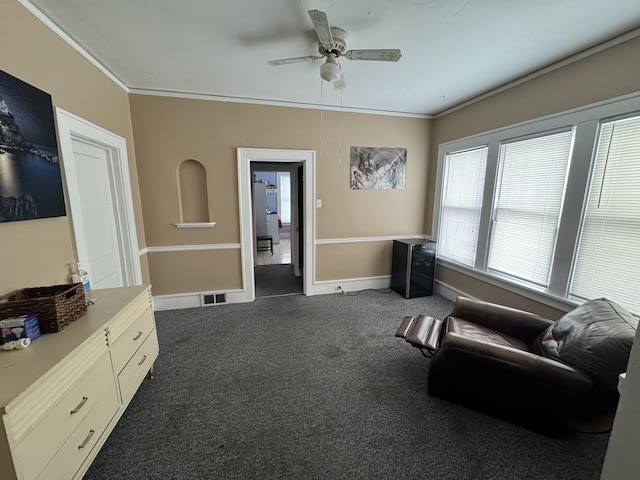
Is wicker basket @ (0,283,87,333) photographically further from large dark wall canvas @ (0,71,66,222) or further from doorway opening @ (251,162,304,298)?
doorway opening @ (251,162,304,298)

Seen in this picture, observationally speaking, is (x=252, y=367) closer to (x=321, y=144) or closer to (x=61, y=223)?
(x=61, y=223)

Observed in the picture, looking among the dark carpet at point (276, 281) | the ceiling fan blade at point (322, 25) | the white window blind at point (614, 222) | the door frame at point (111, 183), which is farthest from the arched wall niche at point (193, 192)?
the white window blind at point (614, 222)

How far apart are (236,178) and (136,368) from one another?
2.30 meters

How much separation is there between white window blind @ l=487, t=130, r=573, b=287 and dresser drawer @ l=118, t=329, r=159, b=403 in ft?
11.9

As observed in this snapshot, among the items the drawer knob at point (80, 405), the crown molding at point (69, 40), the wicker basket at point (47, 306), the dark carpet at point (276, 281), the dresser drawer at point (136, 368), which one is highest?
the crown molding at point (69, 40)

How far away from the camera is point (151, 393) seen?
1896mm

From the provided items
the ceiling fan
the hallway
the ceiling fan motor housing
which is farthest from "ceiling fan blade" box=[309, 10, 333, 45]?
the hallway

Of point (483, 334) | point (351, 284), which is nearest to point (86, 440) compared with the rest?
point (483, 334)

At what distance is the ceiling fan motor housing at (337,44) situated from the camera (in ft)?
6.16

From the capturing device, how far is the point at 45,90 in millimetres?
1645

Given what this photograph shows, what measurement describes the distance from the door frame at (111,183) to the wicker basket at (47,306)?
565mm

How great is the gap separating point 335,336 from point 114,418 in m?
1.84

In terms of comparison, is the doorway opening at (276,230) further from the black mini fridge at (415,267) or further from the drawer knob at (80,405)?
the drawer knob at (80,405)

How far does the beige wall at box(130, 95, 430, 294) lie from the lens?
9.87 ft
